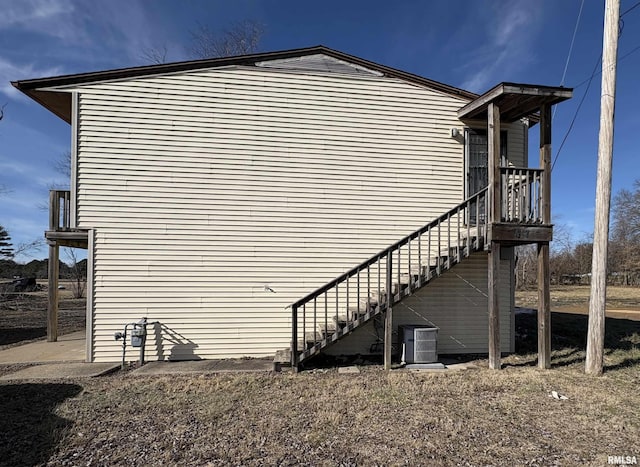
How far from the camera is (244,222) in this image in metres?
7.16

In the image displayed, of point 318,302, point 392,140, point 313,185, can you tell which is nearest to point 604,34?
point 392,140

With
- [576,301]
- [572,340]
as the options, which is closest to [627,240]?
[576,301]

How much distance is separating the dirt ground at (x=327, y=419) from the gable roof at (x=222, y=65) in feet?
17.1

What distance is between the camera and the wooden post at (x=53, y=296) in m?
8.88

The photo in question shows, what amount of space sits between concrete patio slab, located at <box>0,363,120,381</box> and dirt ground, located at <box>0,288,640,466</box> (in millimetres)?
340

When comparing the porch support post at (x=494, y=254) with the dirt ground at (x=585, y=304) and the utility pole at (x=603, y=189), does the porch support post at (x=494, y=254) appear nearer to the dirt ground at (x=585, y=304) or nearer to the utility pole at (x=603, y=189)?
the utility pole at (x=603, y=189)

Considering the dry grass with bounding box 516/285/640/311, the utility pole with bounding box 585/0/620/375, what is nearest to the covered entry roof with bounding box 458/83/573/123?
the utility pole with bounding box 585/0/620/375

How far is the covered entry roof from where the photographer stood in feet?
20.6

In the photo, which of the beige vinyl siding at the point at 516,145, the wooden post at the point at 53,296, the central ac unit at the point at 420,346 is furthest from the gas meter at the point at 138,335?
the beige vinyl siding at the point at 516,145

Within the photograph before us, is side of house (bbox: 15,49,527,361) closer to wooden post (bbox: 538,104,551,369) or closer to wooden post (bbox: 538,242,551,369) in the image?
wooden post (bbox: 538,242,551,369)

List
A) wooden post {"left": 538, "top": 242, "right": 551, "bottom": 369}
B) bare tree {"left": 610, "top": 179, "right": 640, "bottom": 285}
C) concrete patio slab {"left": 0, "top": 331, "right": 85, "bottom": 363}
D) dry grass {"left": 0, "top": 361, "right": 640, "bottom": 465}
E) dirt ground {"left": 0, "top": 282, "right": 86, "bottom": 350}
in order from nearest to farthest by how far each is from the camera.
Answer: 1. dry grass {"left": 0, "top": 361, "right": 640, "bottom": 465}
2. wooden post {"left": 538, "top": 242, "right": 551, "bottom": 369}
3. concrete patio slab {"left": 0, "top": 331, "right": 85, "bottom": 363}
4. dirt ground {"left": 0, "top": 282, "right": 86, "bottom": 350}
5. bare tree {"left": 610, "top": 179, "right": 640, "bottom": 285}

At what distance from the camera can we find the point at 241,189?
719 centimetres

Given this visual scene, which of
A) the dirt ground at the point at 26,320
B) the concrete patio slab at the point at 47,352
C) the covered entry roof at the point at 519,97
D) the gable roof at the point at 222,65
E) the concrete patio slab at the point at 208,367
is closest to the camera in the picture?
the concrete patio slab at the point at 208,367

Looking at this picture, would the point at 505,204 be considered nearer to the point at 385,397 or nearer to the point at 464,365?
the point at 464,365
